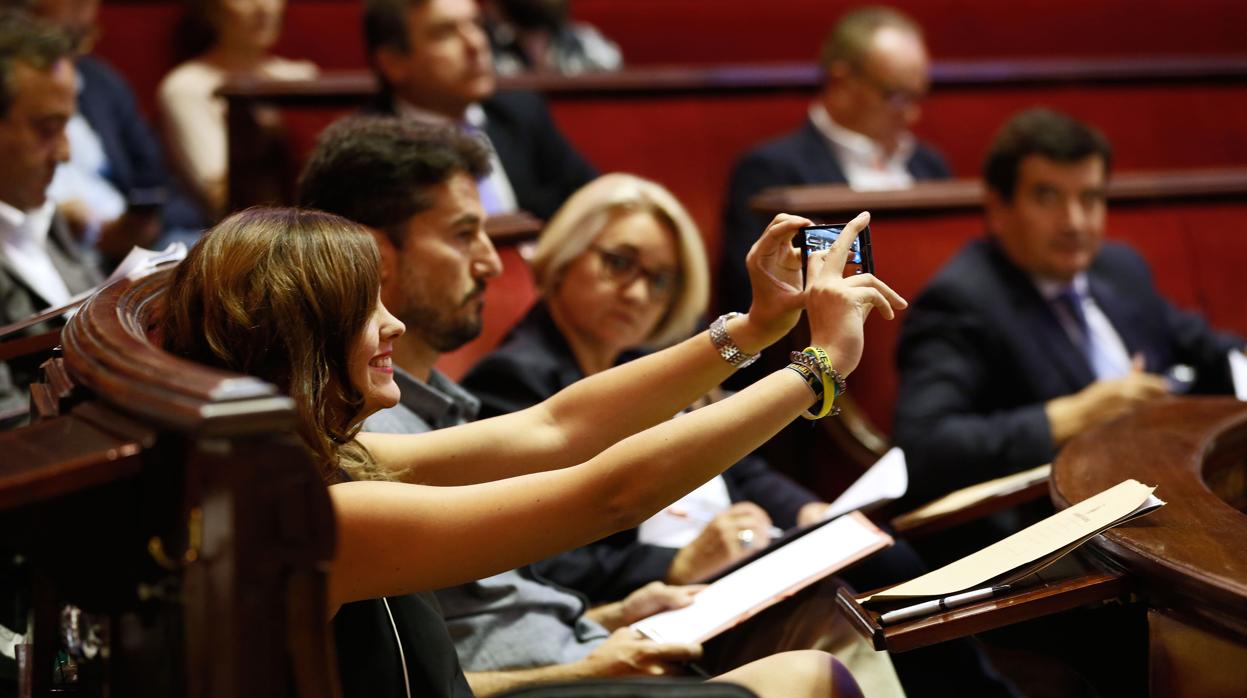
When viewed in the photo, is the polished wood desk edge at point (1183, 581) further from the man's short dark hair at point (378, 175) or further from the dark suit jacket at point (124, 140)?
the dark suit jacket at point (124, 140)

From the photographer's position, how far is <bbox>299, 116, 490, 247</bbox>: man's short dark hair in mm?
1454

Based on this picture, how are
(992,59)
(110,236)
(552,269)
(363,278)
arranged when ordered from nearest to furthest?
(363,278)
(552,269)
(110,236)
(992,59)

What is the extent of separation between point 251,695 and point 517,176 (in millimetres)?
1806

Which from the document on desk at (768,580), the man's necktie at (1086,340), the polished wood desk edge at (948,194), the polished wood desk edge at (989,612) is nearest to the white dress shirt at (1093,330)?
the man's necktie at (1086,340)

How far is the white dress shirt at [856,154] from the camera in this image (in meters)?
2.75

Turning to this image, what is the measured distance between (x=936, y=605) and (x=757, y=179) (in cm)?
161

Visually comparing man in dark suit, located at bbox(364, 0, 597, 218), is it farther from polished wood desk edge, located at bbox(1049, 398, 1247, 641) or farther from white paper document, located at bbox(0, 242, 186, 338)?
polished wood desk edge, located at bbox(1049, 398, 1247, 641)

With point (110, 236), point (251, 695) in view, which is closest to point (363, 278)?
point (251, 695)

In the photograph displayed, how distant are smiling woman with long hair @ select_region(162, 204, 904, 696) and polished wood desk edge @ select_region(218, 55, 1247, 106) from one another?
1503 millimetres

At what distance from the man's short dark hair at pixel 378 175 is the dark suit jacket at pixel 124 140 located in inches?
44.3

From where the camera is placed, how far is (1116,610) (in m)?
1.11

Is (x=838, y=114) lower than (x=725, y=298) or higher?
higher

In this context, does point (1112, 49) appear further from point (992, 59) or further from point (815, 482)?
point (815, 482)

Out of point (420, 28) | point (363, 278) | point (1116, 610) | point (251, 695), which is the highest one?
point (420, 28)
